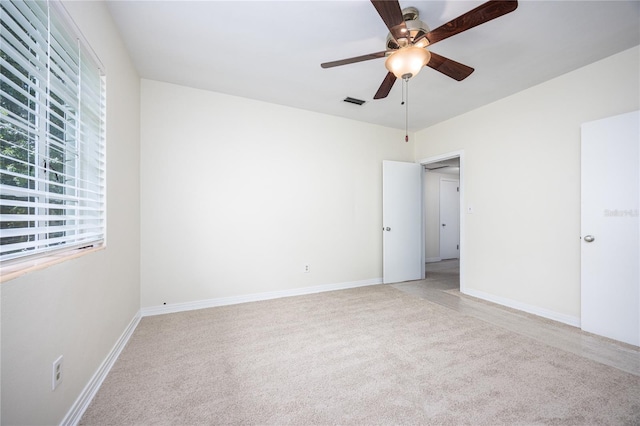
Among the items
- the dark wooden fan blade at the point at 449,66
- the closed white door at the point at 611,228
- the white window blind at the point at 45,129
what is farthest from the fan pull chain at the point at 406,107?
the white window blind at the point at 45,129

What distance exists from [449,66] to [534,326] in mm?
2663

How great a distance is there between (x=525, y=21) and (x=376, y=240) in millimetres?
3111

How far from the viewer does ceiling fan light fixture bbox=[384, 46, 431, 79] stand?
183 centimetres

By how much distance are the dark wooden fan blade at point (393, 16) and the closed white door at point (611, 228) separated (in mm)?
2250

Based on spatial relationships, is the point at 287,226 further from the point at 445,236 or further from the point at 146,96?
the point at 445,236

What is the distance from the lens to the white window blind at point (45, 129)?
1.07 metres

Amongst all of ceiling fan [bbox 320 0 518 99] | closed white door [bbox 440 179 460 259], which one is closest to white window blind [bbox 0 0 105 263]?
ceiling fan [bbox 320 0 518 99]

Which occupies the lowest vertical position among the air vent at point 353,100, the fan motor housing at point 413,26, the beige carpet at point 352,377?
the beige carpet at point 352,377

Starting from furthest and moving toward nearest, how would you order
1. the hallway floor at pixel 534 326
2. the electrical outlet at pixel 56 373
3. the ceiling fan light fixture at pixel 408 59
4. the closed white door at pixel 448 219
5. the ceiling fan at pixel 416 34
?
1. the closed white door at pixel 448 219
2. the hallway floor at pixel 534 326
3. the ceiling fan light fixture at pixel 408 59
4. the ceiling fan at pixel 416 34
5. the electrical outlet at pixel 56 373

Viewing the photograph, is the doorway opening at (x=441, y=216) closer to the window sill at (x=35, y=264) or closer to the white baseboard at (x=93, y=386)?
the white baseboard at (x=93, y=386)

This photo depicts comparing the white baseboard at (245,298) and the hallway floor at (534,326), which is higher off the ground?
the white baseboard at (245,298)

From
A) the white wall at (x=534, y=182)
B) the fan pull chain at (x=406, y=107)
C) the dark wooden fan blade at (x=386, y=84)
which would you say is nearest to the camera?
the dark wooden fan blade at (x=386, y=84)

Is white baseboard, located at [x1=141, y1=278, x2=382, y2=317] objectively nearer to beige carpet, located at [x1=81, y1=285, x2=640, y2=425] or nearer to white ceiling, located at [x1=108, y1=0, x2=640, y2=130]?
beige carpet, located at [x1=81, y1=285, x2=640, y2=425]

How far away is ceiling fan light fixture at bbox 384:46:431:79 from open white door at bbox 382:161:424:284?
8.25 ft
